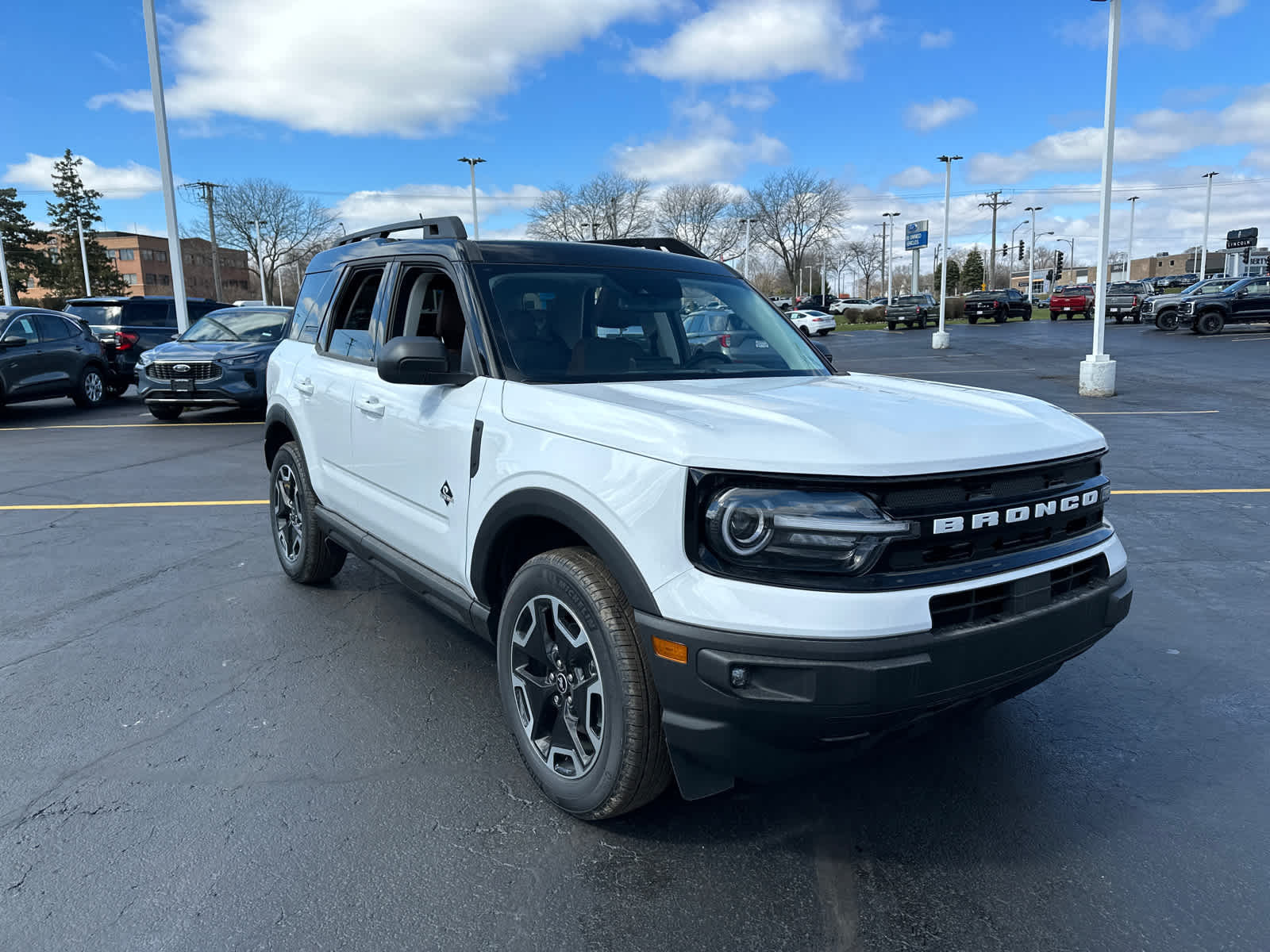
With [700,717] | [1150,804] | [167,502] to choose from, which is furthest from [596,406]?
[167,502]

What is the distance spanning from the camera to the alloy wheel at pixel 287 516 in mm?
5137

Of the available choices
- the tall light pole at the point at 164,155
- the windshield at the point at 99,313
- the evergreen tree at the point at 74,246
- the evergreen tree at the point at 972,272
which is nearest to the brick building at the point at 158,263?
the evergreen tree at the point at 74,246

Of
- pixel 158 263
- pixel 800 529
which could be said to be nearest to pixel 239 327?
pixel 800 529

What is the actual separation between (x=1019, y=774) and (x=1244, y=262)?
319 ft

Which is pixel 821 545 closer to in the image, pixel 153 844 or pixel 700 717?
pixel 700 717

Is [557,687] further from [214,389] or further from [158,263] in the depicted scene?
[158,263]

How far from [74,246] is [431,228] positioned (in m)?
94.5

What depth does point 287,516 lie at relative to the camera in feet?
17.5

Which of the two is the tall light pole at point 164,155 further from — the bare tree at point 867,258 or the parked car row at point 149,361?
the bare tree at point 867,258

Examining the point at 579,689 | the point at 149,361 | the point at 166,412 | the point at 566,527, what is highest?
the point at 149,361

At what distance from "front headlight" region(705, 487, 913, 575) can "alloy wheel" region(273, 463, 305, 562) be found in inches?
135

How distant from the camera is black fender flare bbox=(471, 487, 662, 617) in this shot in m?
2.44

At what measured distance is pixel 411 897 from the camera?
247 cm

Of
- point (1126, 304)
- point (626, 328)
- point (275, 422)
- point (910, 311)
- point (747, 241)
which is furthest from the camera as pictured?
point (747, 241)
